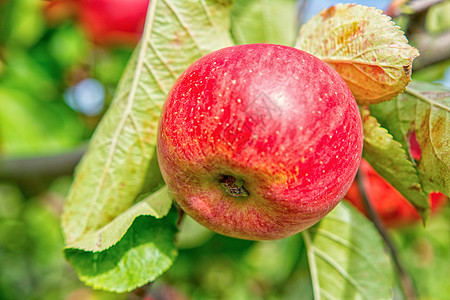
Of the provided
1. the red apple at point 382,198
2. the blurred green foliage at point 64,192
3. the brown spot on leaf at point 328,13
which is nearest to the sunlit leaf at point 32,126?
the blurred green foliage at point 64,192

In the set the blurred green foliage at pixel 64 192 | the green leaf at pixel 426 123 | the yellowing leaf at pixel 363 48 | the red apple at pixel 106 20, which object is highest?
the yellowing leaf at pixel 363 48

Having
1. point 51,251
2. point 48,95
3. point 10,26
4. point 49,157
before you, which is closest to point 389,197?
point 49,157

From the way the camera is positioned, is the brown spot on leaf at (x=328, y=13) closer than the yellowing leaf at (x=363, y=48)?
No

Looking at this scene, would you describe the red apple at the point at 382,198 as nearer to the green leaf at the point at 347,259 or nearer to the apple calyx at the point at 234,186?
the green leaf at the point at 347,259

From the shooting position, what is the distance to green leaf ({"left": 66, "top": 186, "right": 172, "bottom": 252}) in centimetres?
84

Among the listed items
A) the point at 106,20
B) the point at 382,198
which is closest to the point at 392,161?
the point at 382,198

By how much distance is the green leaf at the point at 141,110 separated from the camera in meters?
0.95

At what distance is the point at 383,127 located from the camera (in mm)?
934

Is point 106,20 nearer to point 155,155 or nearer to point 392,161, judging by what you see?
point 155,155

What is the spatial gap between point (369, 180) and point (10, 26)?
5.28ft

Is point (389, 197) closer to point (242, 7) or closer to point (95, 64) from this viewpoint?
point (242, 7)

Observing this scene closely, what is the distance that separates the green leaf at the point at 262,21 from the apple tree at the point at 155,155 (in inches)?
12.9

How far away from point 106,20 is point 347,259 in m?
1.76

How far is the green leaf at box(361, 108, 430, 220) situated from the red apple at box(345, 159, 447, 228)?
0.63 m
